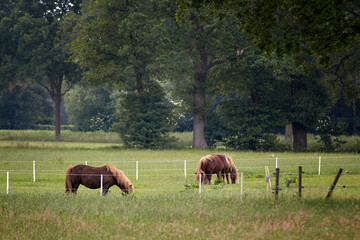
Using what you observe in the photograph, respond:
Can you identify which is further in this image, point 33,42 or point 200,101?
point 33,42

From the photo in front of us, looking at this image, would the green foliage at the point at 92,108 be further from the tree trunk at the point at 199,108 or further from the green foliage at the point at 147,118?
the tree trunk at the point at 199,108

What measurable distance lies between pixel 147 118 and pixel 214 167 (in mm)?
27021

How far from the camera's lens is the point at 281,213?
14.7m

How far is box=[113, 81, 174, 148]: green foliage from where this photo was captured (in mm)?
53125

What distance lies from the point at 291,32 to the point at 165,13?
3318cm

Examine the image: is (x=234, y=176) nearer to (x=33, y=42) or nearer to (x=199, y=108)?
(x=199, y=108)

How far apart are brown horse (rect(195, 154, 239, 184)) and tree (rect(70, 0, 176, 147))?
23.5 m

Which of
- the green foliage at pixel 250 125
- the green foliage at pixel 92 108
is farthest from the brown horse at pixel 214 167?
the green foliage at pixel 92 108

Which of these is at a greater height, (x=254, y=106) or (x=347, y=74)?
(x=347, y=74)

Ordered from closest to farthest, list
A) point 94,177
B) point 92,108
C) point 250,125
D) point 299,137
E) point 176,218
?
point 176,218, point 94,177, point 299,137, point 250,125, point 92,108

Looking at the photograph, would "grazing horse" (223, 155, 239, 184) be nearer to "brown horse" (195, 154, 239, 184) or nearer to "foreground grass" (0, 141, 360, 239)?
"brown horse" (195, 154, 239, 184)

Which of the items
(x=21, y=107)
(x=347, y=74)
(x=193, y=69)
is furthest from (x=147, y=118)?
(x=21, y=107)

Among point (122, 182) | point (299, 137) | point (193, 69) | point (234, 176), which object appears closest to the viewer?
point (122, 182)

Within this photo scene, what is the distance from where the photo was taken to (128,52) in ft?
164
